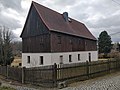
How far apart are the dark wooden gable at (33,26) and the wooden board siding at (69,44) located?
6.66 ft

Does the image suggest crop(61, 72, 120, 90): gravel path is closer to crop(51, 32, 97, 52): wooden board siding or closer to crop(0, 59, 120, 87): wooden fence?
crop(0, 59, 120, 87): wooden fence

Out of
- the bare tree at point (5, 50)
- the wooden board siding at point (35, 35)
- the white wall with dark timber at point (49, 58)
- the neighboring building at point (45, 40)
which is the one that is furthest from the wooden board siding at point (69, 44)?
the bare tree at point (5, 50)

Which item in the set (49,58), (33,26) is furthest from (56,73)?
(33,26)

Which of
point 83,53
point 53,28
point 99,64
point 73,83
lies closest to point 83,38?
point 83,53

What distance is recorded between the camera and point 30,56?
27.6m

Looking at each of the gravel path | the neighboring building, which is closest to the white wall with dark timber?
the neighboring building

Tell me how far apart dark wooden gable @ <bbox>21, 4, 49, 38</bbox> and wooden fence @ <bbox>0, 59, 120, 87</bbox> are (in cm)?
1032

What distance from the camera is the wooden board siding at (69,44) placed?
2483 cm

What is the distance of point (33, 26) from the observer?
27.1 metres

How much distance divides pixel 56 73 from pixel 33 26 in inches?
665

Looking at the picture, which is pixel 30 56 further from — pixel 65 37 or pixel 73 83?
pixel 73 83

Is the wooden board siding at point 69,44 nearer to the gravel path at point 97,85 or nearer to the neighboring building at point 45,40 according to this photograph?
the neighboring building at point 45,40

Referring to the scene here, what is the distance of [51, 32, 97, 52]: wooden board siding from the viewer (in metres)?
24.8

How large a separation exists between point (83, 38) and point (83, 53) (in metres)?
3.22
